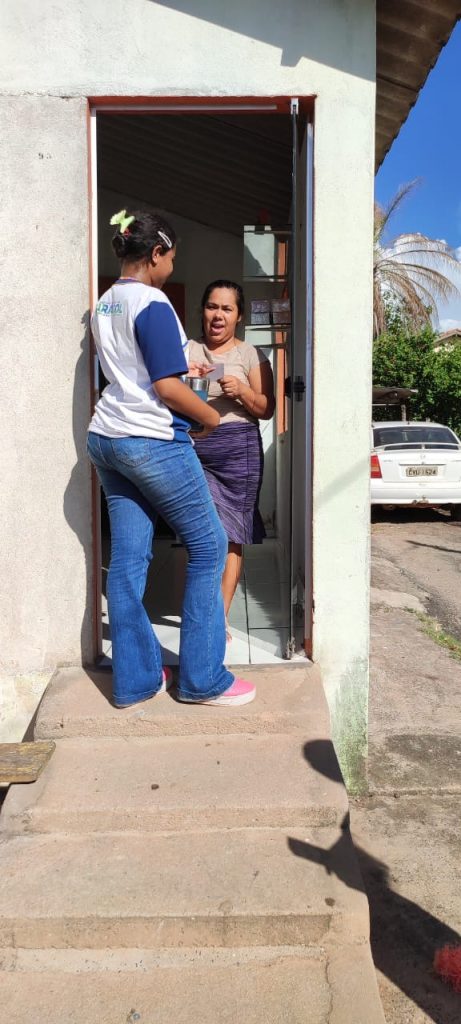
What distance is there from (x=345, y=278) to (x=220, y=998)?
8.82 feet

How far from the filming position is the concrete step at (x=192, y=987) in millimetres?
2082

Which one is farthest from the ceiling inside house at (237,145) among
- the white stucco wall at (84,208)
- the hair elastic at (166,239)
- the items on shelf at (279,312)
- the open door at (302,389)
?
the hair elastic at (166,239)

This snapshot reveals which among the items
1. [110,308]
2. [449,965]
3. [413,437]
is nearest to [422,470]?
[413,437]

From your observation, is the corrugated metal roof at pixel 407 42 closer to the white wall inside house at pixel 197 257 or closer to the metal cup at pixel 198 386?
the metal cup at pixel 198 386

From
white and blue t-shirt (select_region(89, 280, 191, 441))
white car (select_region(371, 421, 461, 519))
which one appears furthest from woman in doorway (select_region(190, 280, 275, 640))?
white car (select_region(371, 421, 461, 519))

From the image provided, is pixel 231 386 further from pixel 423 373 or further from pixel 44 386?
pixel 423 373

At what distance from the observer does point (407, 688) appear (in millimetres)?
5320

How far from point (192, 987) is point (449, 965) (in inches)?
37.3

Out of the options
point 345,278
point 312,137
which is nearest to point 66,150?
point 312,137

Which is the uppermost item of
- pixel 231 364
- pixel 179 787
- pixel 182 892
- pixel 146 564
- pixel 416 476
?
pixel 231 364

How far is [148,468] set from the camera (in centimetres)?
288

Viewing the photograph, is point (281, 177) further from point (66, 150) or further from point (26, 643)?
point (26, 643)

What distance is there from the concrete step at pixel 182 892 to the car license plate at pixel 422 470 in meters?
9.63

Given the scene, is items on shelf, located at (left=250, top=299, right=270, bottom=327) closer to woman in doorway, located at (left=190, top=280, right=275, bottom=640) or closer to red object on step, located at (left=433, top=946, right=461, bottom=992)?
woman in doorway, located at (left=190, top=280, right=275, bottom=640)
